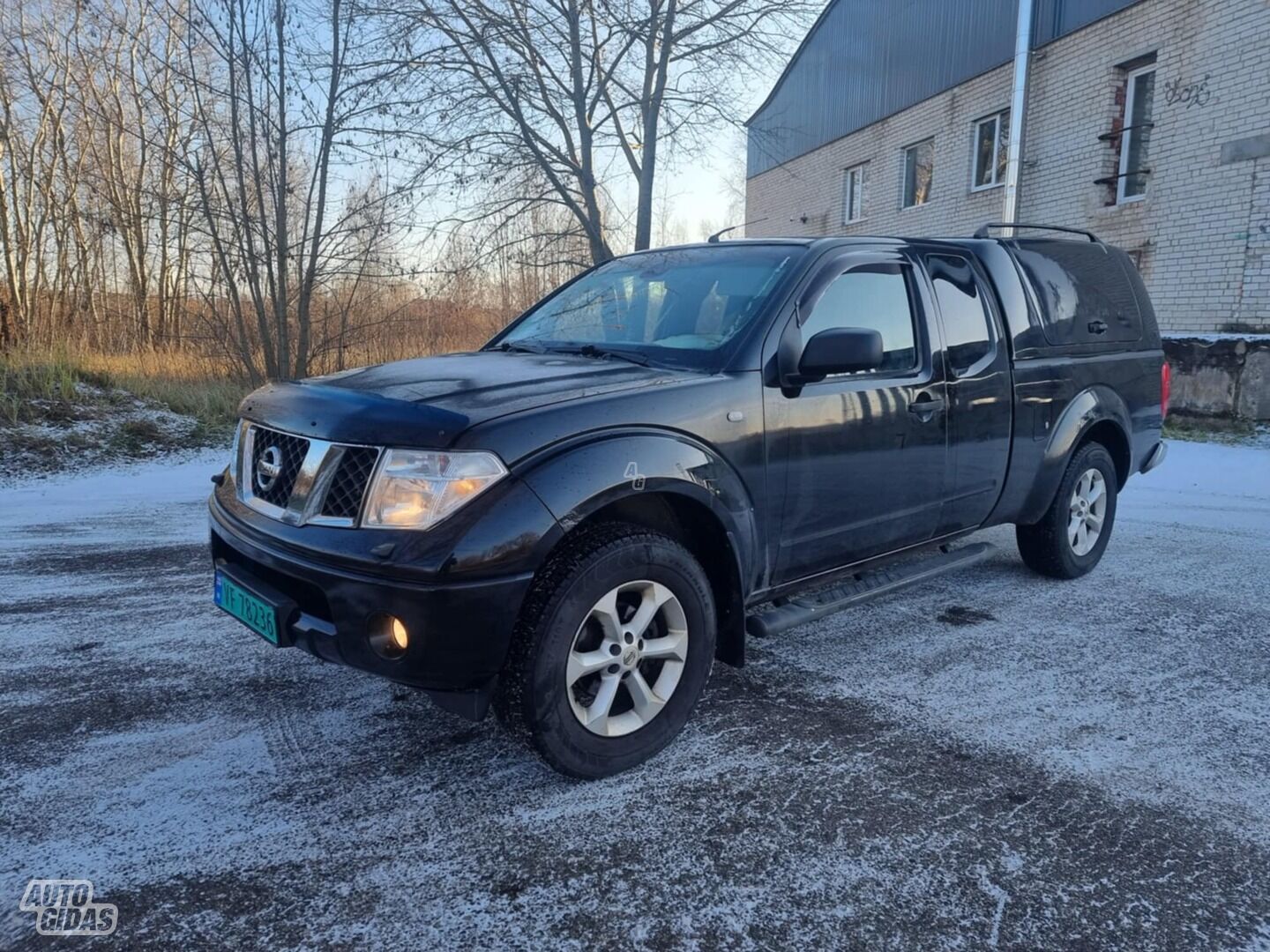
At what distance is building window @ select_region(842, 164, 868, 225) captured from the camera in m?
19.9

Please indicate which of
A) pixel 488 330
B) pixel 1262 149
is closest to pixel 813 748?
pixel 1262 149

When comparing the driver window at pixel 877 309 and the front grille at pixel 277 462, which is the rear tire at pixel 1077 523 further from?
the front grille at pixel 277 462

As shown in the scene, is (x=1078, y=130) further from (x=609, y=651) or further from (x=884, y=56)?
(x=609, y=651)

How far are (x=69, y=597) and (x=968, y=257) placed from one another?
5030 mm

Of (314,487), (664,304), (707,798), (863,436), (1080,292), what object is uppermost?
(1080,292)

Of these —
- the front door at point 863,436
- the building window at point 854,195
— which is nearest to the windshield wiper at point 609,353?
the front door at point 863,436

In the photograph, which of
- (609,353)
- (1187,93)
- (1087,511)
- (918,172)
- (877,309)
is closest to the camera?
(609,353)

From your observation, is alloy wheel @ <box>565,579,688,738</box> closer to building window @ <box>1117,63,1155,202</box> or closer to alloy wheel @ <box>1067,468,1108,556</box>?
alloy wheel @ <box>1067,468,1108,556</box>

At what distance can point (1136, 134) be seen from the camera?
1278 cm

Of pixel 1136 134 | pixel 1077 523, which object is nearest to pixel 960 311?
pixel 1077 523

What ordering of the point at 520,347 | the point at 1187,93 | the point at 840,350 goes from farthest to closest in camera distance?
the point at 1187,93 < the point at 520,347 < the point at 840,350

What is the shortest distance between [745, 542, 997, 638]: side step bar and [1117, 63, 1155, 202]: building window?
11.2m

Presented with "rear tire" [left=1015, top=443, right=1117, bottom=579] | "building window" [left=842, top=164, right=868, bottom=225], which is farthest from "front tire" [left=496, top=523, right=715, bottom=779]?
"building window" [left=842, top=164, right=868, bottom=225]

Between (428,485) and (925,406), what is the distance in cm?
230
